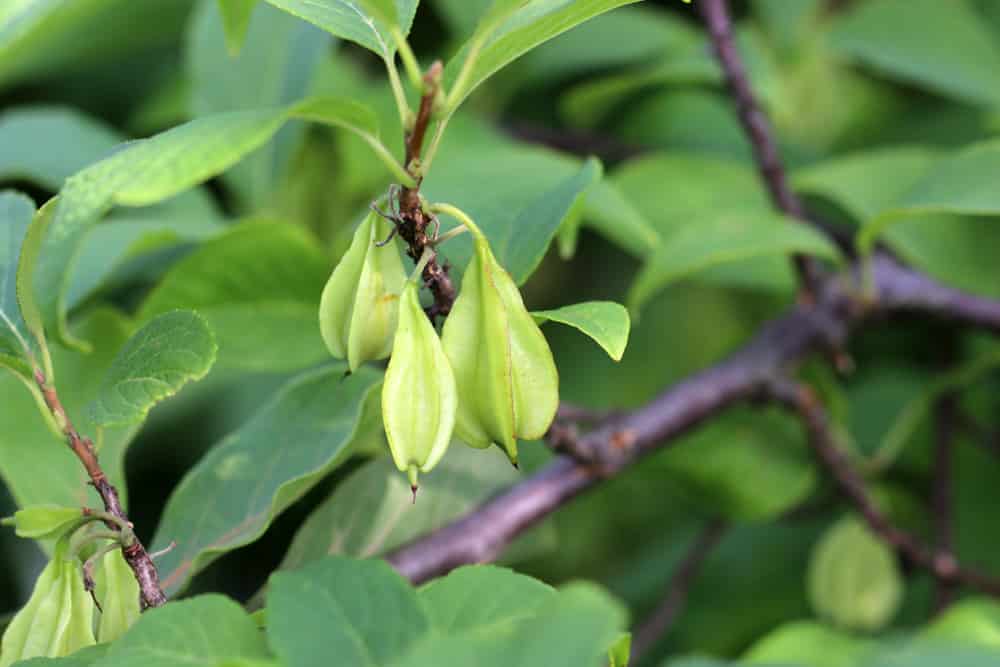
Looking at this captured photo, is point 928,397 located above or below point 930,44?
below

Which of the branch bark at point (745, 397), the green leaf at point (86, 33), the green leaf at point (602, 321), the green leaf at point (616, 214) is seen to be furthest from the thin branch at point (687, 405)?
the green leaf at point (86, 33)

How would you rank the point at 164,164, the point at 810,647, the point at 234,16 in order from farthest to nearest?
the point at 810,647 → the point at 234,16 → the point at 164,164

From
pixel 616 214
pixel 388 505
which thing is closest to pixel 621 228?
pixel 616 214

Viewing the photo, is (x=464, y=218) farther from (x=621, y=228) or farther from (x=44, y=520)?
(x=621, y=228)

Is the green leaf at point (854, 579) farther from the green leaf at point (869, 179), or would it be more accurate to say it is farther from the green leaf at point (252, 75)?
the green leaf at point (252, 75)

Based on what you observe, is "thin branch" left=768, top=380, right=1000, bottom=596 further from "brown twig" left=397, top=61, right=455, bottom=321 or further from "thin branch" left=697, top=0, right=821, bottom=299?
"brown twig" left=397, top=61, right=455, bottom=321

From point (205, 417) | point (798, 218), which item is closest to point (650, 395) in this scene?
point (798, 218)

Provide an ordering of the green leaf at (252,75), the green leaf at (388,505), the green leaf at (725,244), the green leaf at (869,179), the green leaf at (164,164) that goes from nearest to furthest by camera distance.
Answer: the green leaf at (164,164), the green leaf at (388,505), the green leaf at (725,244), the green leaf at (869,179), the green leaf at (252,75)
